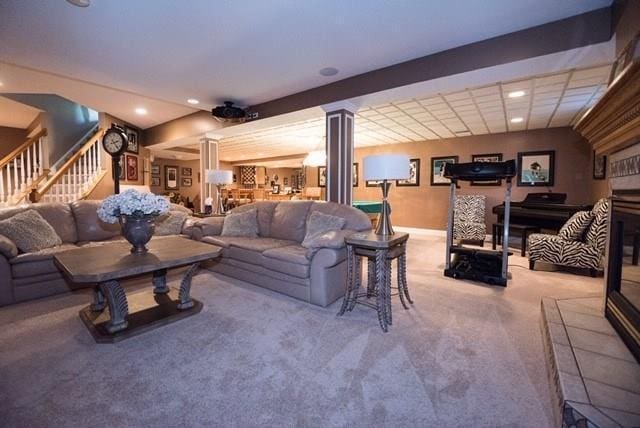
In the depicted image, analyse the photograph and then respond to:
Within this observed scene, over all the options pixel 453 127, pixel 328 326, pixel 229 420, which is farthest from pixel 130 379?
pixel 453 127

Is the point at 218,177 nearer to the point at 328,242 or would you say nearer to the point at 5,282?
the point at 5,282

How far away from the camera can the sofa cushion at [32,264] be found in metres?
2.58

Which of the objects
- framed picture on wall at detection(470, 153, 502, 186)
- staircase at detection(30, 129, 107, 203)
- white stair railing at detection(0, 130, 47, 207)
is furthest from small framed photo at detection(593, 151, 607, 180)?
white stair railing at detection(0, 130, 47, 207)

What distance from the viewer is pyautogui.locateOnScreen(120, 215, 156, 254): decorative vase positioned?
237cm

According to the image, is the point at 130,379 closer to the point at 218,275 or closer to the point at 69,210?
the point at 218,275

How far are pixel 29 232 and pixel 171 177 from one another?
28.6ft

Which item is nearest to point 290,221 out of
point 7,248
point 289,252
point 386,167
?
point 289,252

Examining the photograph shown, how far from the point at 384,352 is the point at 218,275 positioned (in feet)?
7.87

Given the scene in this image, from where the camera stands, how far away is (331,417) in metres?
1.35

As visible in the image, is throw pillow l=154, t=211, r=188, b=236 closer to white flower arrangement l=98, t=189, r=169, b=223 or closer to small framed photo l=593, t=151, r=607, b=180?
white flower arrangement l=98, t=189, r=169, b=223

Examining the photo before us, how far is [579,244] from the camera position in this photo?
3615 mm

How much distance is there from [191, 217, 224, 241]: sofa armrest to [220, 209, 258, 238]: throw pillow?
0.09 meters

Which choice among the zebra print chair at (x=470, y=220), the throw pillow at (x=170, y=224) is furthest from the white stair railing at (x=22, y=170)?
the zebra print chair at (x=470, y=220)

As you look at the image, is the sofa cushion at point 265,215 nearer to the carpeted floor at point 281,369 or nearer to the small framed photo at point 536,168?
the carpeted floor at point 281,369
